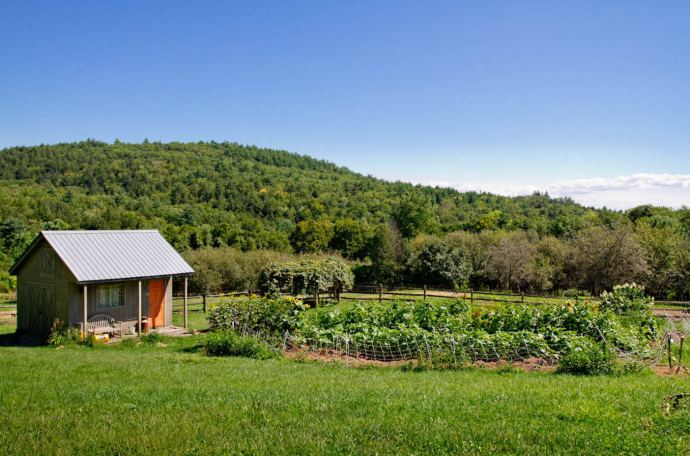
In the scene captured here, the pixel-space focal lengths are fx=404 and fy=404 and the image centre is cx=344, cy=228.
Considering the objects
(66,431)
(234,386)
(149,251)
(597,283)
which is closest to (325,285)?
(149,251)

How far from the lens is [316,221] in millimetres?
52281

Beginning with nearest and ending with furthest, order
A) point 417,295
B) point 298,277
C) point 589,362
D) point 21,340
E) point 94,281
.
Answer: point 589,362 → point 94,281 → point 21,340 → point 298,277 → point 417,295

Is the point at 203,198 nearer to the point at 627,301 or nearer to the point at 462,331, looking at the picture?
the point at 462,331

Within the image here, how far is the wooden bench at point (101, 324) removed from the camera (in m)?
13.2

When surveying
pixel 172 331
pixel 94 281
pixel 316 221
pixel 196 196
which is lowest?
pixel 172 331

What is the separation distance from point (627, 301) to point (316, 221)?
43.4 metres

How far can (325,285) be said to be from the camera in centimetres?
2041

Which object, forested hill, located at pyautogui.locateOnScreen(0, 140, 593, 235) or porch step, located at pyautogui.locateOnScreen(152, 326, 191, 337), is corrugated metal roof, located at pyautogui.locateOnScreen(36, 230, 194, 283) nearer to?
porch step, located at pyautogui.locateOnScreen(152, 326, 191, 337)

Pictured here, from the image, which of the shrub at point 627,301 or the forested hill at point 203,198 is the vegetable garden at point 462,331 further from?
the forested hill at point 203,198

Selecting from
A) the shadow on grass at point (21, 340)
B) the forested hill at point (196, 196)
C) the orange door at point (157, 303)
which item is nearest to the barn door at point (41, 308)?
the shadow on grass at point (21, 340)

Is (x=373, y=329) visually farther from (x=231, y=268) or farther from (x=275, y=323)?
(x=231, y=268)

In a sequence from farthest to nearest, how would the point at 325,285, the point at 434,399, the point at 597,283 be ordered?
1. the point at 597,283
2. the point at 325,285
3. the point at 434,399

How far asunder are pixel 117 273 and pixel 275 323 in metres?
6.71

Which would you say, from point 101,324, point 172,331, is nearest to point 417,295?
point 172,331
